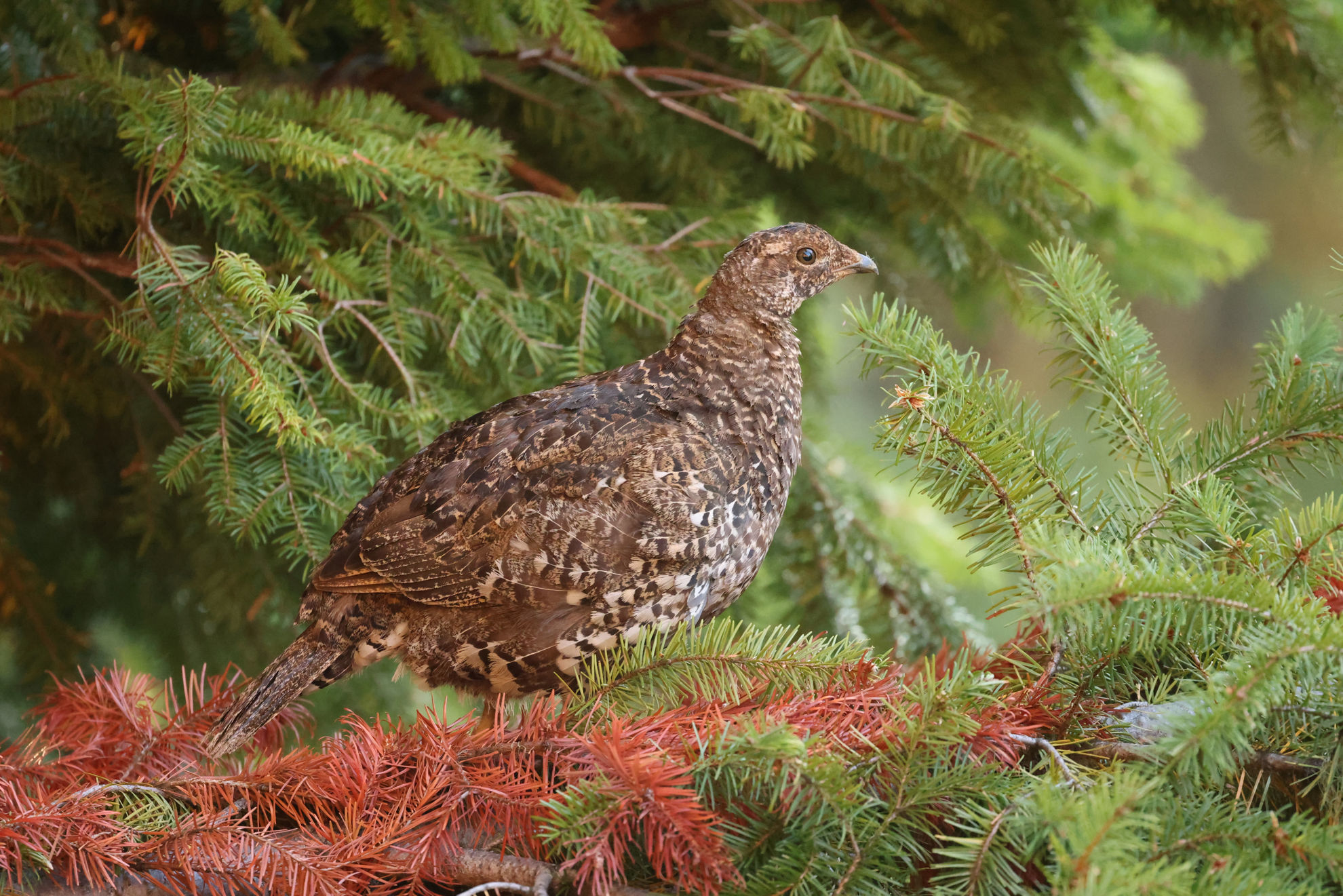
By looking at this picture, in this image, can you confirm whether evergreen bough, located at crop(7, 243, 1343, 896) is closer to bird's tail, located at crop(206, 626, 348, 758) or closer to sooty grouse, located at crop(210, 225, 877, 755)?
bird's tail, located at crop(206, 626, 348, 758)

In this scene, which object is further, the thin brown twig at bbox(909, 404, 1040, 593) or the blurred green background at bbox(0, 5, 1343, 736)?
the blurred green background at bbox(0, 5, 1343, 736)

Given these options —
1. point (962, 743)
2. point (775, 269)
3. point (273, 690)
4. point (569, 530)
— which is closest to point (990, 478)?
point (962, 743)

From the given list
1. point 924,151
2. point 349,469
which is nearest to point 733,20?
point 924,151

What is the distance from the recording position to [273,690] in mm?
1749

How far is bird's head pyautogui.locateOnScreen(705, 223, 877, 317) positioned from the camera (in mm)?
2055

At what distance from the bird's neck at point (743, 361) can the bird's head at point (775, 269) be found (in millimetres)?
27

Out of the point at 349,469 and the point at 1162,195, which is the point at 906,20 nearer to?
the point at 1162,195

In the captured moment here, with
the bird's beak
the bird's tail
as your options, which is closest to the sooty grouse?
the bird's tail

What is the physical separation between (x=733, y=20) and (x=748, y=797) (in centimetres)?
177

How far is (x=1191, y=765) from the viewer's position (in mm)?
985

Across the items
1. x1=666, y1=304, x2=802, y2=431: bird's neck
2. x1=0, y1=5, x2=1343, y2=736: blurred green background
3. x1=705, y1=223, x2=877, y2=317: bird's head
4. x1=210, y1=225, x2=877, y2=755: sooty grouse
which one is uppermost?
x1=705, y1=223, x2=877, y2=317: bird's head

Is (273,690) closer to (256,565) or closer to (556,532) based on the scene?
(556,532)

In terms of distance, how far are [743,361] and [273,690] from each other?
993mm

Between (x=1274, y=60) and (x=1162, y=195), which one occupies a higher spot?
(x=1274, y=60)
